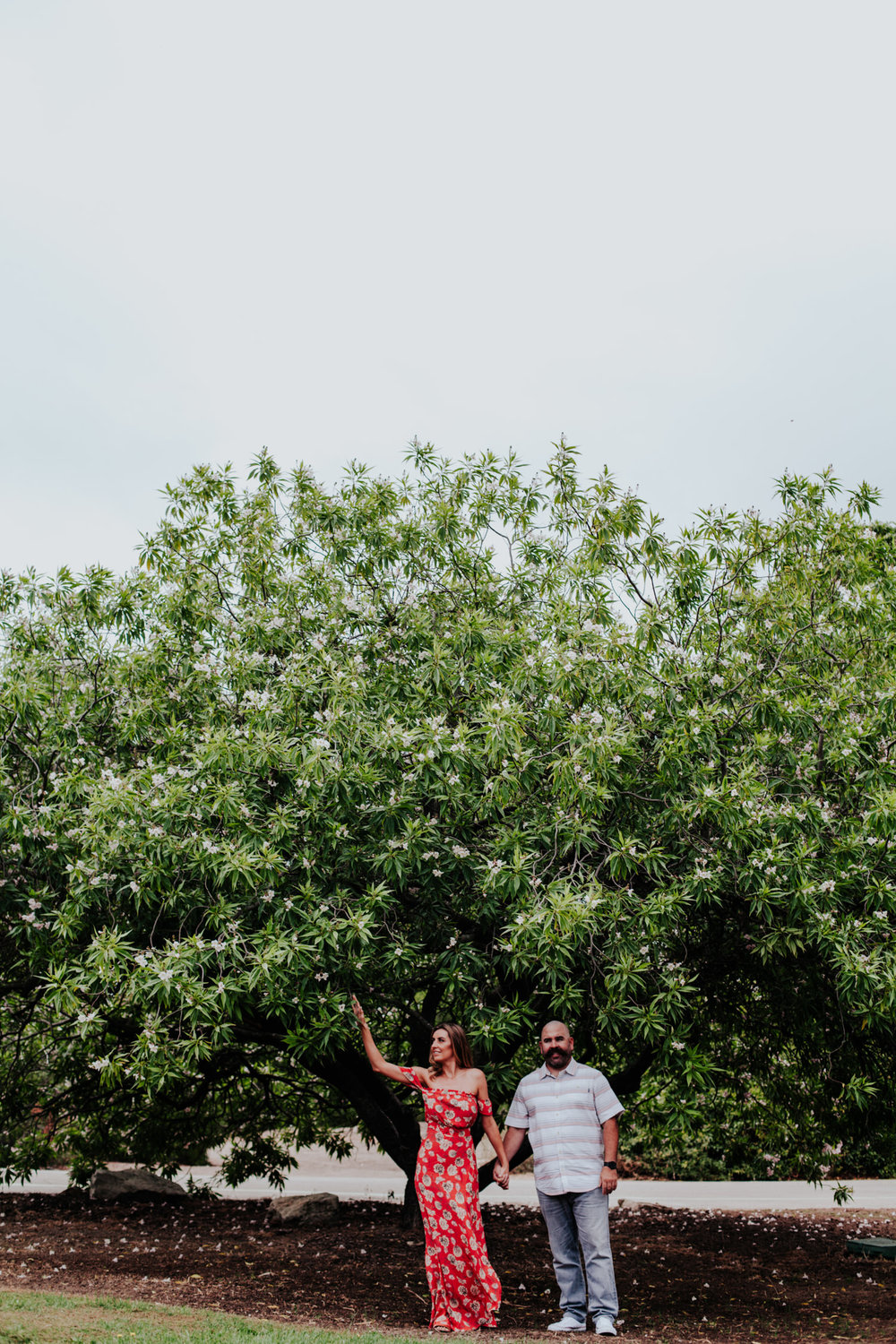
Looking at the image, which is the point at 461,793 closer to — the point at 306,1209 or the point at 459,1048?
the point at 459,1048

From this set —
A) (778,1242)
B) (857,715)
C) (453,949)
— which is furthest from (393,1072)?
(778,1242)

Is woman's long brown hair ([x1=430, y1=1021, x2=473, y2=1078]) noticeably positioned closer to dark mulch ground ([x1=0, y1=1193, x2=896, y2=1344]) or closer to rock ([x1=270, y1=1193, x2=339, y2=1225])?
dark mulch ground ([x1=0, y1=1193, x2=896, y2=1344])

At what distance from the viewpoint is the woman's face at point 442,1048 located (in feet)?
20.0

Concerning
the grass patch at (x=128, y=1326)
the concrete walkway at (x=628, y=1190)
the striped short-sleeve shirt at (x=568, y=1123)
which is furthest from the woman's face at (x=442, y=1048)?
the concrete walkway at (x=628, y=1190)

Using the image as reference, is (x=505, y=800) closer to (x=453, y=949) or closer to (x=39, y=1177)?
(x=453, y=949)

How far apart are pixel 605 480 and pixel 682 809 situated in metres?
3.03

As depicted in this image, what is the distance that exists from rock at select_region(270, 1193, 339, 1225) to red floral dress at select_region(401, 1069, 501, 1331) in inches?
181

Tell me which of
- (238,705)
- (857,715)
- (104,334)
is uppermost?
(104,334)

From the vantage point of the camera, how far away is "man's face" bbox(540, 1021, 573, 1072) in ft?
19.9

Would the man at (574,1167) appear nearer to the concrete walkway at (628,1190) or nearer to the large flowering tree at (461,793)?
the large flowering tree at (461,793)

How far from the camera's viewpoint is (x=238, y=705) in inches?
282

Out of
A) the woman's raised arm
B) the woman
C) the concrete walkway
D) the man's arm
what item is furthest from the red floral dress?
the concrete walkway

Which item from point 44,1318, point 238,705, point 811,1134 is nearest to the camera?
point 44,1318

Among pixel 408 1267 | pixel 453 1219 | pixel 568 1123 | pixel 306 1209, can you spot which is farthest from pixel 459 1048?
pixel 306 1209
